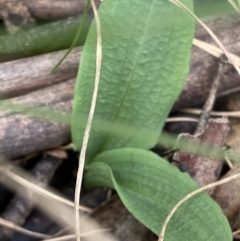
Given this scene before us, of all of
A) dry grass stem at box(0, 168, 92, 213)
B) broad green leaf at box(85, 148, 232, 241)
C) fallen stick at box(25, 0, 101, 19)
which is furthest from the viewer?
fallen stick at box(25, 0, 101, 19)

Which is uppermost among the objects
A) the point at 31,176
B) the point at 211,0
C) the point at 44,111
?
the point at 211,0

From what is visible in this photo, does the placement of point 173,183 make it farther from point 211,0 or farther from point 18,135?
point 211,0

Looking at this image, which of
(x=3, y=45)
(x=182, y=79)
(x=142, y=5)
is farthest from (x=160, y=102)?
(x=3, y=45)

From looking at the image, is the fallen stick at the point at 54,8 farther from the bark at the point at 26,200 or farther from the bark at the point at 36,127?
the bark at the point at 26,200

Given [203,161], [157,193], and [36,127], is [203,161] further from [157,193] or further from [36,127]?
[36,127]

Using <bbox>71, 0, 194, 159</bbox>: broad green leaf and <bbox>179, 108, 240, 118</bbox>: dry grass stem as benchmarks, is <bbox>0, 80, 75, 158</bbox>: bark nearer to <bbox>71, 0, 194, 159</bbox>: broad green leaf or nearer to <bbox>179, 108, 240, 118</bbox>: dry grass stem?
<bbox>71, 0, 194, 159</bbox>: broad green leaf

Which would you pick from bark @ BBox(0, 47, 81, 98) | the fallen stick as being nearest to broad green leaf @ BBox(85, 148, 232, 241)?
bark @ BBox(0, 47, 81, 98)
